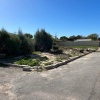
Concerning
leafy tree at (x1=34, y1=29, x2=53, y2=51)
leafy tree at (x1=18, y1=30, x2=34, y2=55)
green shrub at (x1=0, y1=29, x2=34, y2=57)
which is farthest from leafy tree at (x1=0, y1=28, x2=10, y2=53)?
leafy tree at (x1=34, y1=29, x2=53, y2=51)

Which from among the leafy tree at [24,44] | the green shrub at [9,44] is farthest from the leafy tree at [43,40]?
the green shrub at [9,44]

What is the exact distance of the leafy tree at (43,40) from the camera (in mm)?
13836

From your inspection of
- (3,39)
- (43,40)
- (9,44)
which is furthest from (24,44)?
(43,40)

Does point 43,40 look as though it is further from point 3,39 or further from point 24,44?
point 3,39

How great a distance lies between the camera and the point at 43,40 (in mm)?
13789

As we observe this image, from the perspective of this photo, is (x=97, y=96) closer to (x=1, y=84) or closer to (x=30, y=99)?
(x=30, y=99)

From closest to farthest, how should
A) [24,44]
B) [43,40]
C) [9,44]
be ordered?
[9,44]
[24,44]
[43,40]

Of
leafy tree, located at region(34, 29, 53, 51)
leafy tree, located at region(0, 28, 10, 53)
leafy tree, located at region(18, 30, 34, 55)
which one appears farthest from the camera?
leafy tree, located at region(34, 29, 53, 51)

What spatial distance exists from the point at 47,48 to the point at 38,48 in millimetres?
1408

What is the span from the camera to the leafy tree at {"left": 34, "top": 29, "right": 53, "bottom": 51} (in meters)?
13.8

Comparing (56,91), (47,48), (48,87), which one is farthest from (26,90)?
(47,48)

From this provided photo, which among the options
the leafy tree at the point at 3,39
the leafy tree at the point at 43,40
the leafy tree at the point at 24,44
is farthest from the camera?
the leafy tree at the point at 43,40

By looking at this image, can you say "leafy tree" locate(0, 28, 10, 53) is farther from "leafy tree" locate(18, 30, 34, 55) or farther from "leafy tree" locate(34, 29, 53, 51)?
"leafy tree" locate(34, 29, 53, 51)

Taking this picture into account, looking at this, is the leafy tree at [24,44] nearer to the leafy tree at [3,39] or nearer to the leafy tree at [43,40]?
the leafy tree at [3,39]
